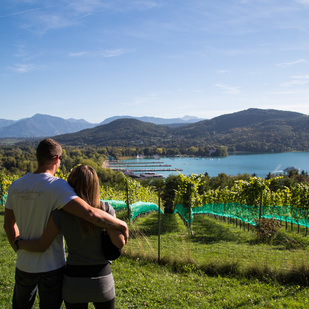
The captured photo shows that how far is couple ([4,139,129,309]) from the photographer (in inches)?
71.0

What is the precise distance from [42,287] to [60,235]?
35 centimetres

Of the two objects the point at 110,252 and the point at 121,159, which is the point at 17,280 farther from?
the point at 121,159

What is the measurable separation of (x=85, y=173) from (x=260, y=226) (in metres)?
7.30

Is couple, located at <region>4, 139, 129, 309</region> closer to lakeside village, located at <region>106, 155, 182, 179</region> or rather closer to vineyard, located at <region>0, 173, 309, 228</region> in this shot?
vineyard, located at <region>0, 173, 309, 228</region>

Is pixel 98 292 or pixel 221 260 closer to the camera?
pixel 98 292

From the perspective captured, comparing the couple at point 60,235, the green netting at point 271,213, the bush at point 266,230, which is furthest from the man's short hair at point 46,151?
the green netting at point 271,213

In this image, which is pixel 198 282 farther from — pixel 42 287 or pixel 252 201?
pixel 252 201

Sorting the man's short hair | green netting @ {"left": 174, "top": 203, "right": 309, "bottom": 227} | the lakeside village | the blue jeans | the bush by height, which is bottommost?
the lakeside village

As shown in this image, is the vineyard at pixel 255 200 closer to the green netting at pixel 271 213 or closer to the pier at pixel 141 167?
the green netting at pixel 271 213

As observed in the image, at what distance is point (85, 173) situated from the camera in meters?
1.86

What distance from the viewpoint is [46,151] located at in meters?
1.92

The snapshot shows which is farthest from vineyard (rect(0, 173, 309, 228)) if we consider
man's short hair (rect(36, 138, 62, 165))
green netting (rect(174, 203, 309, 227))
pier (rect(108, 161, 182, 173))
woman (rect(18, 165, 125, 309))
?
pier (rect(108, 161, 182, 173))

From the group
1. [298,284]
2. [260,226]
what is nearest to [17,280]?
[298,284]

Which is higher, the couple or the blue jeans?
the couple
